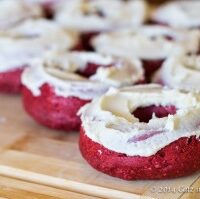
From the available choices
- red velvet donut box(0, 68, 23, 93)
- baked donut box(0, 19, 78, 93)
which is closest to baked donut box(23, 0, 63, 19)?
baked donut box(0, 19, 78, 93)

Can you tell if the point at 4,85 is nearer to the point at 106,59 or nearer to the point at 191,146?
the point at 106,59

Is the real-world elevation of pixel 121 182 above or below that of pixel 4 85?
above

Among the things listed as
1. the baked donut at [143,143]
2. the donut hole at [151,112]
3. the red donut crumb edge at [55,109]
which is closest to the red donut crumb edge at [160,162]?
the baked donut at [143,143]

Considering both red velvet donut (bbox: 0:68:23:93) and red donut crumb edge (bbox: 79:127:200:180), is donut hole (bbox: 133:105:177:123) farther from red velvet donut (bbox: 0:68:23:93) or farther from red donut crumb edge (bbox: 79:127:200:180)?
red velvet donut (bbox: 0:68:23:93)

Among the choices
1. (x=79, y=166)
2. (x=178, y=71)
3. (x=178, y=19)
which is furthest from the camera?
(x=178, y=19)

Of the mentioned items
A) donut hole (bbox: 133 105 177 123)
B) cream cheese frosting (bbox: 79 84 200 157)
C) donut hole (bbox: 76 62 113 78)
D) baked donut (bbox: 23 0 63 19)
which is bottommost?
baked donut (bbox: 23 0 63 19)

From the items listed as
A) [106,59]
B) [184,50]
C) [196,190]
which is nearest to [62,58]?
[106,59]

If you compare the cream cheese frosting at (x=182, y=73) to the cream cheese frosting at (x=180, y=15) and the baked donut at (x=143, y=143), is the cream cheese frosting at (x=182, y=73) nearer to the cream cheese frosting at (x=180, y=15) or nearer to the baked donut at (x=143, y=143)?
the baked donut at (x=143, y=143)
